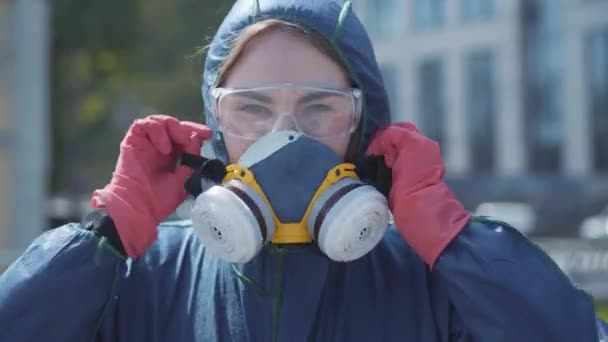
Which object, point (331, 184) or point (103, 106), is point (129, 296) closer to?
point (331, 184)

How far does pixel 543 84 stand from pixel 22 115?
28529mm

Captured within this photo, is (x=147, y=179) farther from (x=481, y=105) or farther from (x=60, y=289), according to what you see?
(x=481, y=105)

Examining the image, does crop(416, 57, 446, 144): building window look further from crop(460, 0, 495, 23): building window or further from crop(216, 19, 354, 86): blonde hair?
crop(216, 19, 354, 86): blonde hair

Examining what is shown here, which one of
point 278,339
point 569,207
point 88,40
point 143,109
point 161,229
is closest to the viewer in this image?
point 278,339

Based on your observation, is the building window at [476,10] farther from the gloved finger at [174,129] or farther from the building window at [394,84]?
the gloved finger at [174,129]

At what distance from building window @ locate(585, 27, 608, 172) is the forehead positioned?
33.2 m

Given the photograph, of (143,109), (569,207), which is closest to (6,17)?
(143,109)

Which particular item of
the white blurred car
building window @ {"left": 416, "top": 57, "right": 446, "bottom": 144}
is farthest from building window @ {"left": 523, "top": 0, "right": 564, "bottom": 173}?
the white blurred car

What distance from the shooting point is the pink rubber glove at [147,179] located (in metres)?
2.02

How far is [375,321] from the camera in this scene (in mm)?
1961

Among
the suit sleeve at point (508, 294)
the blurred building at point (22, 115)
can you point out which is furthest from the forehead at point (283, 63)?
the blurred building at point (22, 115)

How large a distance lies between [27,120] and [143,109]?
12796mm

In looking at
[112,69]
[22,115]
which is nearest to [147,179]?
[22,115]

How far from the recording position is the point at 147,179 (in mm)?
2104
